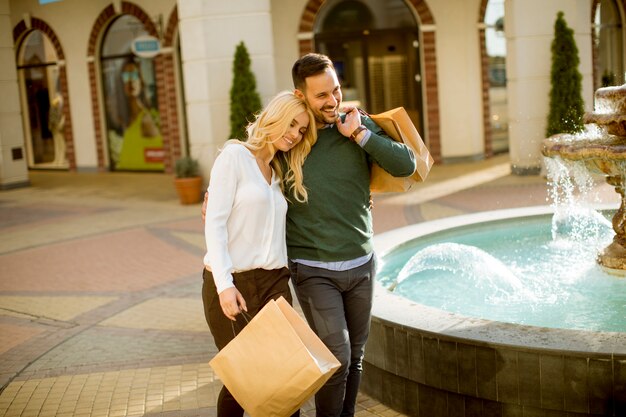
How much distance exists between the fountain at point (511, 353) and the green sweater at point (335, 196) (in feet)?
2.92

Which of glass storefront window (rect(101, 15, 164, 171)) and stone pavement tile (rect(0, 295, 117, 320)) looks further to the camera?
glass storefront window (rect(101, 15, 164, 171))

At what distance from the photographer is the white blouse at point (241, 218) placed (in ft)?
11.9

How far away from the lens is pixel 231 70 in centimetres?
1394

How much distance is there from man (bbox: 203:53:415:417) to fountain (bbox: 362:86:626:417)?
2.41 ft

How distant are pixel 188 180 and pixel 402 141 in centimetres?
1034

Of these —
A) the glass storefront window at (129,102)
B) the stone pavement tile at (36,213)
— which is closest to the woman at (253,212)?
the stone pavement tile at (36,213)

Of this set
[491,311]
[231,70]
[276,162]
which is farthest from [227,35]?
[276,162]

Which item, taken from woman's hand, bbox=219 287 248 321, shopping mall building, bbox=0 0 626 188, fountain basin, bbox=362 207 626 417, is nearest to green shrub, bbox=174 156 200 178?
shopping mall building, bbox=0 0 626 188

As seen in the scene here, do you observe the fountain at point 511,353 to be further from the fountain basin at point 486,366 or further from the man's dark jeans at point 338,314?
the man's dark jeans at point 338,314

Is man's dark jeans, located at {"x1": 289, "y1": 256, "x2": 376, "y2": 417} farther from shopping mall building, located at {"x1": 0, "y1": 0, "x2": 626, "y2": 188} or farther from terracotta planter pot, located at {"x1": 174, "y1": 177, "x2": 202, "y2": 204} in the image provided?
shopping mall building, located at {"x1": 0, "y1": 0, "x2": 626, "y2": 188}

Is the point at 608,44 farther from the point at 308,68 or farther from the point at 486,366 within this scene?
the point at 308,68

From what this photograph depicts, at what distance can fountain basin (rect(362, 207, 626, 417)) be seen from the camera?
3.91m

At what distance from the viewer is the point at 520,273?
679 centimetres

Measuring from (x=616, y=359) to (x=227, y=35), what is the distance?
1087cm
